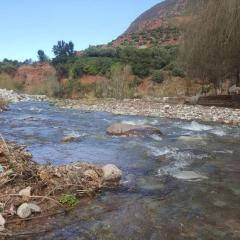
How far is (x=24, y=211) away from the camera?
663 centimetres

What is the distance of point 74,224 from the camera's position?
6.38 meters

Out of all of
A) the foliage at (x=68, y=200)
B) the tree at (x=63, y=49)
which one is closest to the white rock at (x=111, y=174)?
the foliage at (x=68, y=200)

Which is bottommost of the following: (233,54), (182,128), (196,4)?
(182,128)

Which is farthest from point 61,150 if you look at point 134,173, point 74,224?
point 74,224

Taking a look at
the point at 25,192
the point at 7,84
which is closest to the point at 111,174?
the point at 25,192

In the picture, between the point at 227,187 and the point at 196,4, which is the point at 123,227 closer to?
the point at 227,187

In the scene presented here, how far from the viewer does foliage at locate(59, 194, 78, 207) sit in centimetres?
720

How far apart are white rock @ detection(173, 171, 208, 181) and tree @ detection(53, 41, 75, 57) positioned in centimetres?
8246

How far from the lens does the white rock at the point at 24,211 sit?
6.60m

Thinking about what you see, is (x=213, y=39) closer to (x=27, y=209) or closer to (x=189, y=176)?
(x=189, y=176)

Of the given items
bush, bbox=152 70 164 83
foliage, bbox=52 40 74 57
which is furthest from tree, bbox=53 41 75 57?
bush, bbox=152 70 164 83

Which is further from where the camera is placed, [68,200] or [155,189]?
[155,189]

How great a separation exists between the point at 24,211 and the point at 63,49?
284 ft

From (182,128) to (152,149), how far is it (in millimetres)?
5714
